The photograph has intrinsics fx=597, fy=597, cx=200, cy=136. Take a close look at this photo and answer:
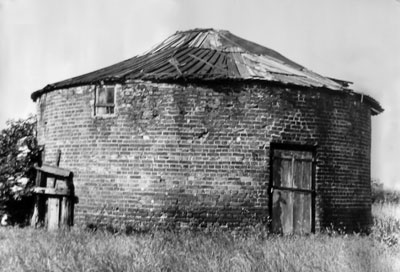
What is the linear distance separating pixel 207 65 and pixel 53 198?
4.55 meters

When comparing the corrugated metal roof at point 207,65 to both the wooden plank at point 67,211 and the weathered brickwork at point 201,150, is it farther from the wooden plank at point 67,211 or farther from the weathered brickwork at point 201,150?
the wooden plank at point 67,211

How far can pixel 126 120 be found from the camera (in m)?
12.6

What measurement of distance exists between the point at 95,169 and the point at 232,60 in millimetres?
3960

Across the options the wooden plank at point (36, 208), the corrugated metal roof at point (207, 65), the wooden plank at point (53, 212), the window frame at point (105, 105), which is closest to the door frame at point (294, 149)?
the corrugated metal roof at point (207, 65)

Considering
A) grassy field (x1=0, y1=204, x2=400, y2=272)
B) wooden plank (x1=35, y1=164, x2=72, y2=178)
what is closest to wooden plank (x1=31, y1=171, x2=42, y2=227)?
wooden plank (x1=35, y1=164, x2=72, y2=178)

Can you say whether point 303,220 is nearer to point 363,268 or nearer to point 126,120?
point 126,120

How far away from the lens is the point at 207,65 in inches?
513

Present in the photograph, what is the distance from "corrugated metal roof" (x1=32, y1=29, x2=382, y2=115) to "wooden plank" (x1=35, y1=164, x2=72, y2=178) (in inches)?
72.2

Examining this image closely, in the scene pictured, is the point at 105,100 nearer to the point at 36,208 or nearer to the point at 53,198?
the point at 53,198

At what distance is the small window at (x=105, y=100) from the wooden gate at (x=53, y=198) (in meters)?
1.55

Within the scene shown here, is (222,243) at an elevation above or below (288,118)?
below

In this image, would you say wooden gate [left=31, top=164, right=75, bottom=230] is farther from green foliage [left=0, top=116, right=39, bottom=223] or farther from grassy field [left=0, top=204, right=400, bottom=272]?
grassy field [left=0, top=204, right=400, bottom=272]

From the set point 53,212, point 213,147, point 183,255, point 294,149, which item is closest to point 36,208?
→ point 53,212

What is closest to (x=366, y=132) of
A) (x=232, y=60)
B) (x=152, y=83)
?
(x=232, y=60)
